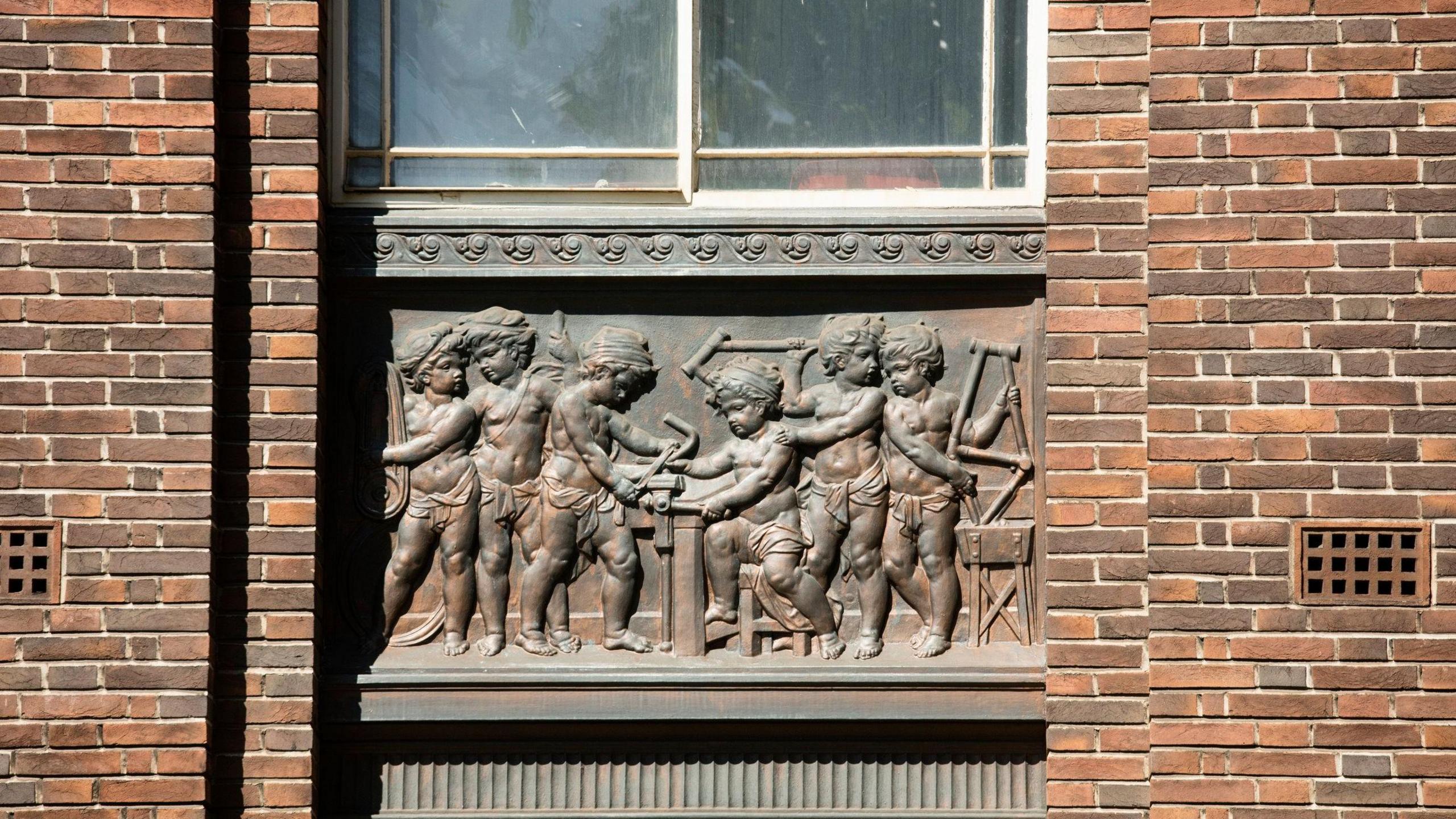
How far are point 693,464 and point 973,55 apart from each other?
1.99 metres

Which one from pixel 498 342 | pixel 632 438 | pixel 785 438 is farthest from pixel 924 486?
pixel 498 342

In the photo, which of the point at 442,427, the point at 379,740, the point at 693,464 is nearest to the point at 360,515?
the point at 442,427

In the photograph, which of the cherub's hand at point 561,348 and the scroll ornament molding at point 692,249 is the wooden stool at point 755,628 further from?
the scroll ornament molding at point 692,249

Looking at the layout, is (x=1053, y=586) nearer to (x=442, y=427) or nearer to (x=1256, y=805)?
(x=1256, y=805)

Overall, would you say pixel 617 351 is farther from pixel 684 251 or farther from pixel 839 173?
pixel 839 173

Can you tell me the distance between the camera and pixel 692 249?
20.2ft

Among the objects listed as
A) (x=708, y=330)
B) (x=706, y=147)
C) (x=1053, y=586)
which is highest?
(x=706, y=147)

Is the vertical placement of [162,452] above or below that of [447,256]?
below

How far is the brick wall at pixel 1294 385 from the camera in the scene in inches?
221

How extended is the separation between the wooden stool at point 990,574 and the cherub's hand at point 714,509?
911 mm

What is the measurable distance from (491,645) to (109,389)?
169 cm

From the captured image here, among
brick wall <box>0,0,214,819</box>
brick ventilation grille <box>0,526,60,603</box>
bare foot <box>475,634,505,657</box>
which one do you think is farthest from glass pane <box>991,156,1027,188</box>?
brick ventilation grille <box>0,526,60,603</box>

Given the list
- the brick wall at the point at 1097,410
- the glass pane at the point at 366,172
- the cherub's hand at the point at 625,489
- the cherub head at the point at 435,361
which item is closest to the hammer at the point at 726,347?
the cherub's hand at the point at 625,489

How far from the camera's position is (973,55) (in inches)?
250
